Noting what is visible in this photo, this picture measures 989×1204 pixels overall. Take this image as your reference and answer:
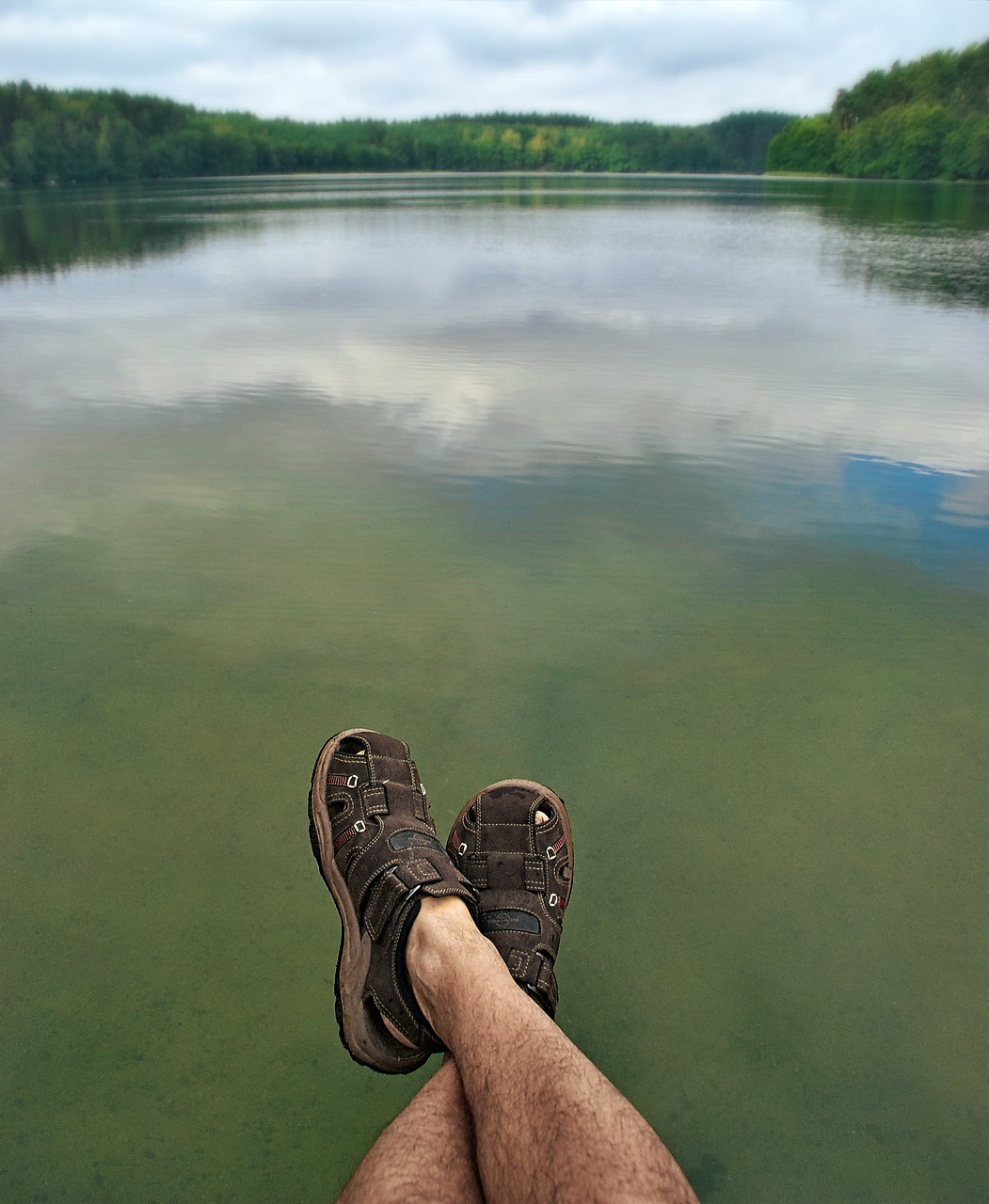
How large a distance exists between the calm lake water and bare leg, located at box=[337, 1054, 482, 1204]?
18 cm

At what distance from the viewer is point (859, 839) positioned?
1.42 m

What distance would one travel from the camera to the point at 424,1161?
850mm

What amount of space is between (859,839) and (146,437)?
300 centimetres

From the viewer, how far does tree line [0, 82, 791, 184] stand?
51281 millimetres

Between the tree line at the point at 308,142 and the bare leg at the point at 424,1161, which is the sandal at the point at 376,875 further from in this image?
the tree line at the point at 308,142

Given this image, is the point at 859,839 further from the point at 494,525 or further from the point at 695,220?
the point at 695,220

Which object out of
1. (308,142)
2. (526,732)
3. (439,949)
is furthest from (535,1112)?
(308,142)

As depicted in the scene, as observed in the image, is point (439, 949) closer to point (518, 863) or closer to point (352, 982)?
point (352, 982)

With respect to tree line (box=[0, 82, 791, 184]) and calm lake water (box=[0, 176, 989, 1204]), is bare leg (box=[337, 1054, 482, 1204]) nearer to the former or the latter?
calm lake water (box=[0, 176, 989, 1204])

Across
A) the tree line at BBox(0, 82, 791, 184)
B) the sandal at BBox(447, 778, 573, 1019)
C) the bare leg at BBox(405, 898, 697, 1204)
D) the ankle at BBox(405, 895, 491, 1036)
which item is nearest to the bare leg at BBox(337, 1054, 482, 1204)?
the bare leg at BBox(405, 898, 697, 1204)

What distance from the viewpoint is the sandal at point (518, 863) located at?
4.04 feet

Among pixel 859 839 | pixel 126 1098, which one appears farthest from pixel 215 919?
pixel 859 839

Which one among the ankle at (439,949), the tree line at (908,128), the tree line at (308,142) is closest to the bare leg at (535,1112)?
the ankle at (439,949)

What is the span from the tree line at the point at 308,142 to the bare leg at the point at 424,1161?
191ft
